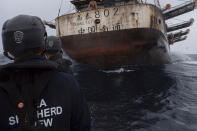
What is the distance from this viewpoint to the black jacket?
4.43ft

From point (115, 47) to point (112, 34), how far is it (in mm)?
776

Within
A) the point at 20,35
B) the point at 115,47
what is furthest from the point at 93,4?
the point at 20,35

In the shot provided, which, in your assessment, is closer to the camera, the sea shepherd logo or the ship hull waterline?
the sea shepherd logo

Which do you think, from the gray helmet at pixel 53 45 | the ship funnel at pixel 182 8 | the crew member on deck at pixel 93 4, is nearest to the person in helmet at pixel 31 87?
the gray helmet at pixel 53 45

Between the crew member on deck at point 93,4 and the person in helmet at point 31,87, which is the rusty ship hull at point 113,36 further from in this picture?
the person in helmet at point 31,87

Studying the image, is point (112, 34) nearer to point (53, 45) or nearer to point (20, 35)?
point (53, 45)

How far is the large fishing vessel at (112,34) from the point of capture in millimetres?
10359

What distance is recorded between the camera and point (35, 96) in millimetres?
1363

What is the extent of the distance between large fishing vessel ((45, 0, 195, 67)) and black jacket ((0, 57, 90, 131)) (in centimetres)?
920

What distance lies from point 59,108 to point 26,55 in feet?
1.64

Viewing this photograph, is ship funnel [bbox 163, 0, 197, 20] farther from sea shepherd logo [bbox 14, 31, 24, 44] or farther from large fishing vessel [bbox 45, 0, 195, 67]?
sea shepherd logo [bbox 14, 31, 24, 44]

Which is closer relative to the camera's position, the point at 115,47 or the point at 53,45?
the point at 53,45

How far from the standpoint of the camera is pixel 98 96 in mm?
7168

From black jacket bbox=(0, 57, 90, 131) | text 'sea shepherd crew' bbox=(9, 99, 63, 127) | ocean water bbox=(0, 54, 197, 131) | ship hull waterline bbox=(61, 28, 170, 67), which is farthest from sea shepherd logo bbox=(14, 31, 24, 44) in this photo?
ship hull waterline bbox=(61, 28, 170, 67)
